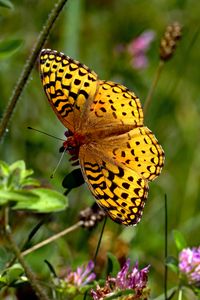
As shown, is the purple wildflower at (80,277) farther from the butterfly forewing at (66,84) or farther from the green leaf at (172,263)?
the butterfly forewing at (66,84)

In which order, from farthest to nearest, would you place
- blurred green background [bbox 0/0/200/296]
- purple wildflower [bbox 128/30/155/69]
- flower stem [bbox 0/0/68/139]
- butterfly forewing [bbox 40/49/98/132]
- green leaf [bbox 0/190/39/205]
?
purple wildflower [bbox 128/30/155/69], blurred green background [bbox 0/0/200/296], butterfly forewing [bbox 40/49/98/132], flower stem [bbox 0/0/68/139], green leaf [bbox 0/190/39/205]

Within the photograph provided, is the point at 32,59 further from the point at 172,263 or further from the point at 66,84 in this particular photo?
the point at 172,263

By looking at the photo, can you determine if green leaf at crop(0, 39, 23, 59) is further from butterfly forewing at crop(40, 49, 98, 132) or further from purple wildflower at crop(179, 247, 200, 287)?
purple wildflower at crop(179, 247, 200, 287)

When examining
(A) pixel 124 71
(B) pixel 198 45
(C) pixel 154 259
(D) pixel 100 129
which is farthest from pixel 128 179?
(B) pixel 198 45

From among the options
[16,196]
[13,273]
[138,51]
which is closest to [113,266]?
[13,273]

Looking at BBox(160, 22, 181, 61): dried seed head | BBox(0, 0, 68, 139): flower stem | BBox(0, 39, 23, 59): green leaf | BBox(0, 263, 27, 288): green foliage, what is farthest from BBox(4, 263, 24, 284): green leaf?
BBox(160, 22, 181, 61): dried seed head

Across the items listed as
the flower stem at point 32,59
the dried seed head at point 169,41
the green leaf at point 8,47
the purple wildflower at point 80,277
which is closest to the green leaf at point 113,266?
the purple wildflower at point 80,277
